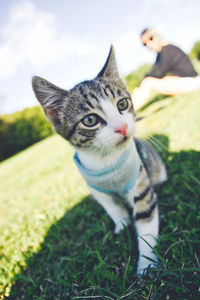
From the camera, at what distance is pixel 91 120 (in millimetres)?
1302

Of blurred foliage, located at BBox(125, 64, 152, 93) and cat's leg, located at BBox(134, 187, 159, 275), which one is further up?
blurred foliage, located at BBox(125, 64, 152, 93)

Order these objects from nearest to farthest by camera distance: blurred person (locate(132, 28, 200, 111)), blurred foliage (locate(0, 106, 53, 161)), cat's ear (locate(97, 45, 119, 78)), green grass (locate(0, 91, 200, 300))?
green grass (locate(0, 91, 200, 300))
cat's ear (locate(97, 45, 119, 78))
blurred person (locate(132, 28, 200, 111))
blurred foliage (locate(0, 106, 53, 161))

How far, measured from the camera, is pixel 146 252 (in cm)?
115

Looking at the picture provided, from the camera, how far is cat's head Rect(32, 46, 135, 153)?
1.21m

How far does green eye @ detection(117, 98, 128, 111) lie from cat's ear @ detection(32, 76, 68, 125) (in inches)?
17.5

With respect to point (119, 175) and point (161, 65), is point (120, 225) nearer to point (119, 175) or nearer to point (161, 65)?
point (119, 175)

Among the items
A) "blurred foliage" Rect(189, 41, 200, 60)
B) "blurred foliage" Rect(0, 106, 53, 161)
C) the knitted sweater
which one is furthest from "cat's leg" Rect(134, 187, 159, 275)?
"blurred foliage" Rect(189, 41, 200, 60)

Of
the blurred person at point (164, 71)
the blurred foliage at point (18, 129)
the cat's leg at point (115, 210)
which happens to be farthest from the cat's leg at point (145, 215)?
the blurred foliage at point (18, 129)

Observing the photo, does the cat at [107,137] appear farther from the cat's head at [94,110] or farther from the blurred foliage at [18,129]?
the blurred foliage at [18,129]

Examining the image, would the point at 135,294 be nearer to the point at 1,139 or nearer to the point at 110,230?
the point at 110,230

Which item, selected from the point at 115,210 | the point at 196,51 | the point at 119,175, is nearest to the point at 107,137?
the point at 119,175

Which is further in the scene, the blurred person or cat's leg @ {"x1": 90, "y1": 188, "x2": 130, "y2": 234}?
the blurred person

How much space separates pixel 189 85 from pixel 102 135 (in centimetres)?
394

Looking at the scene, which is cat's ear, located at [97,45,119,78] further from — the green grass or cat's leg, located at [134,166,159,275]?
cat's leg, located at [134,166,159,275]
